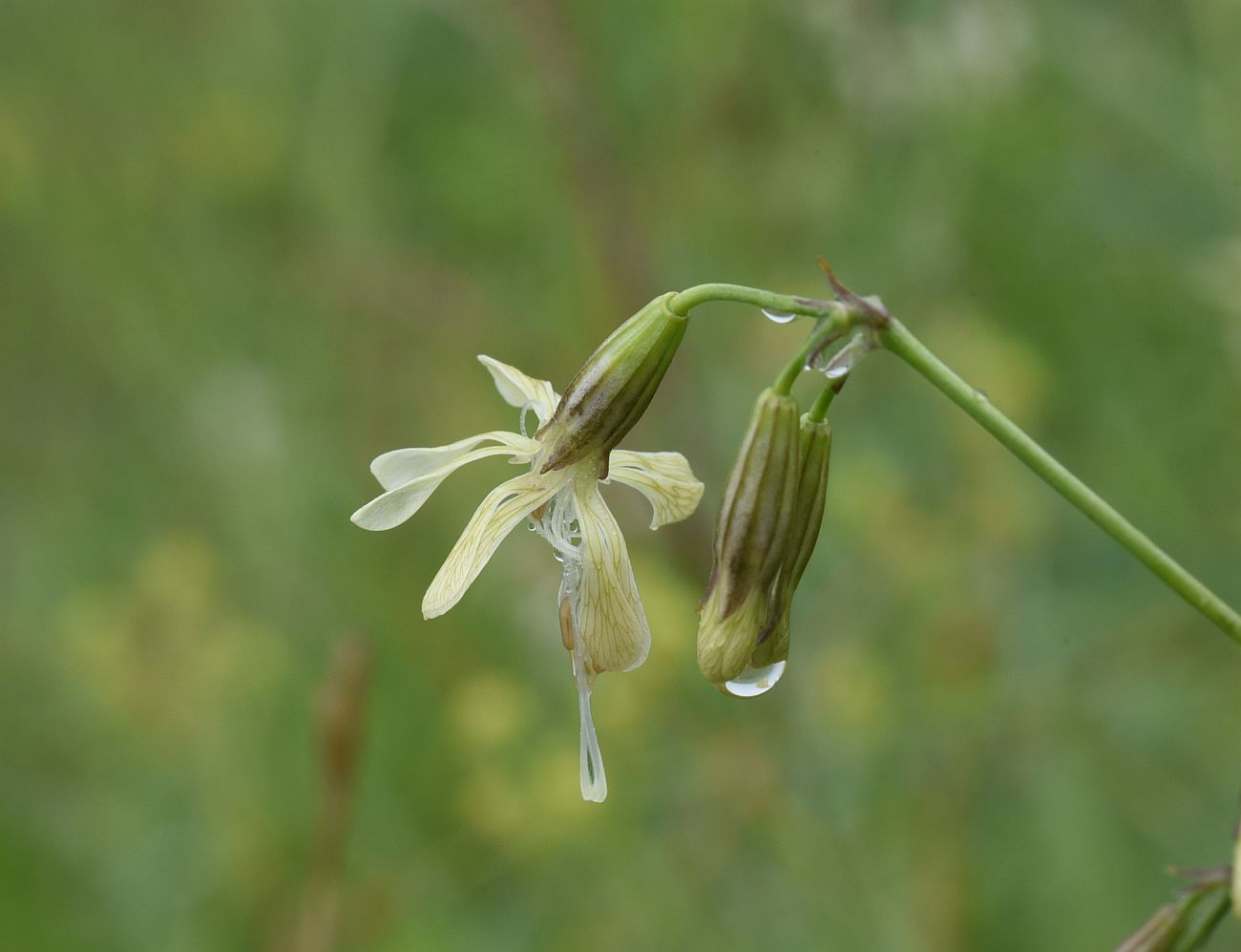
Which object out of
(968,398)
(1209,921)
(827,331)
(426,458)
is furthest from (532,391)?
(1209,921)

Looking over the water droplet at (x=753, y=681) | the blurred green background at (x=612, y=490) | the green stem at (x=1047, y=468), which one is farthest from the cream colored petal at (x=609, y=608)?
the blurred green background at (x=612, y=490)

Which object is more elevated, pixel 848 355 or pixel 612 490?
pixel 612 490

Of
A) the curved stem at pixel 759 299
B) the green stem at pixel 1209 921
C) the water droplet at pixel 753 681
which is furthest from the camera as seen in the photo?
the water droplet at pixel 753 681

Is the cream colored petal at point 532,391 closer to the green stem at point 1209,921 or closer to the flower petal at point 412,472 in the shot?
the flower petal at point 412,472

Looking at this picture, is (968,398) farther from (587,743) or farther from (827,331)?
(587,743)

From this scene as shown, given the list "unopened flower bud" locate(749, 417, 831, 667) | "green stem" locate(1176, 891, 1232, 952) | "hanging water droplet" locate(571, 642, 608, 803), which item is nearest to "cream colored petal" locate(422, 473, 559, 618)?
"hanging water droplet" locate(571, 642, 608, 803)

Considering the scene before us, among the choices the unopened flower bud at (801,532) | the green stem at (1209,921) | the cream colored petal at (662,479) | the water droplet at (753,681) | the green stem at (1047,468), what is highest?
the cream colored petal at (662,479)

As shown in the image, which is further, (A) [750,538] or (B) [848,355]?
(A) [750,538]

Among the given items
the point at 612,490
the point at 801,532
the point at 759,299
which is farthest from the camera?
the point at 612,490
